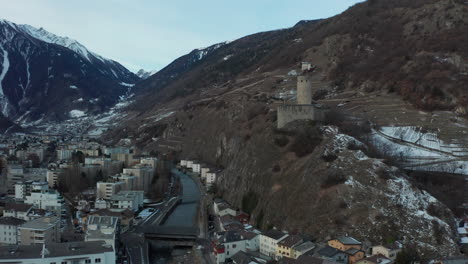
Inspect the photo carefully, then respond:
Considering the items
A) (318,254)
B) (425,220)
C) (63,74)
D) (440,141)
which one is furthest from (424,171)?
(63,74)

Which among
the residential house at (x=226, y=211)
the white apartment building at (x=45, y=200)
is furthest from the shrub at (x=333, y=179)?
the white apartment building at (x=45, y=200)

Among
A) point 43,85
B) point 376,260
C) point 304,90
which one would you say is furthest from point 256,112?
point 43,85

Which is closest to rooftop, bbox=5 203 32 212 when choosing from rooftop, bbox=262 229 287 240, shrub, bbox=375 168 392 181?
rooftop, bbox=262 229 287 240

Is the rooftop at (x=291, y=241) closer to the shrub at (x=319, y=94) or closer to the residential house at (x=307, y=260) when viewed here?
the residential house at (x=307, y=260)

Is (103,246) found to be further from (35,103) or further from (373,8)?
(35,103)

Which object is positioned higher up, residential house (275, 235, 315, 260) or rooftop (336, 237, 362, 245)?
rooftop (336, 237, 362, 245)

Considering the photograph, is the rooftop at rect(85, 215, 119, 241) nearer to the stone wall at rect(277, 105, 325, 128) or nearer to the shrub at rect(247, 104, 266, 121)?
the stone wall at rect(277, 105, 325, 128)
